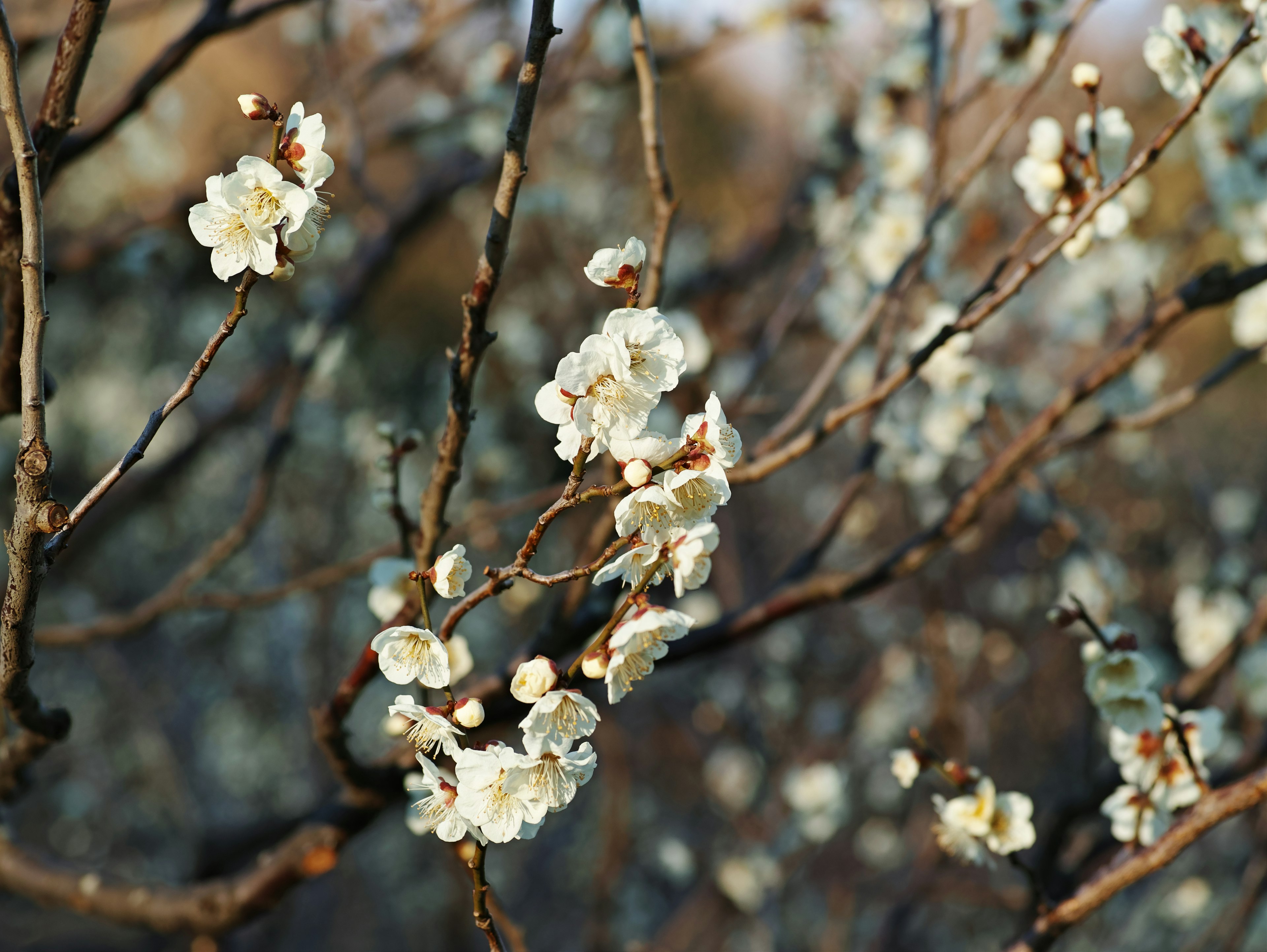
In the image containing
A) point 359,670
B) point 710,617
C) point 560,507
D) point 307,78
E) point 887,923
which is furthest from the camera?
point 307,78

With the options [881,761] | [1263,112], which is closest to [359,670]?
[881,761]

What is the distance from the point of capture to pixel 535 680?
90 cm

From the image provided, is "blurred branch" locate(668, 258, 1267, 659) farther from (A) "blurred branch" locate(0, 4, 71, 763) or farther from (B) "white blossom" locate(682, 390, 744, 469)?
(A) "blurred branch" locate(0, 4, 71, 763)

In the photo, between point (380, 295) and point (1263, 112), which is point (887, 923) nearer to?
point (1263, 112)

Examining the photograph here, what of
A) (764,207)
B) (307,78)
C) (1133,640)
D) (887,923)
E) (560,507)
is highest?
(307,78)

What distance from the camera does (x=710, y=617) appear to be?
3467 millimetres

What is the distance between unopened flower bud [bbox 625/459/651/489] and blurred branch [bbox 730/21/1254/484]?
1.63 ft

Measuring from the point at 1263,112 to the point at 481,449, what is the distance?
5485mm

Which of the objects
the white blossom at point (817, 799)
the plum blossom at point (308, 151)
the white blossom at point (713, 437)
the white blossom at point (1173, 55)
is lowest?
the white blossom at point (817, 799)

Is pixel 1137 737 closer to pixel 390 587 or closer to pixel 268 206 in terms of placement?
pixel 390 587

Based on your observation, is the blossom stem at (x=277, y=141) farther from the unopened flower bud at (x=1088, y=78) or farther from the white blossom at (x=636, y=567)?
the unopened flower bud at (x=1088, y=78)

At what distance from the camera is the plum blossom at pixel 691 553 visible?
878mm

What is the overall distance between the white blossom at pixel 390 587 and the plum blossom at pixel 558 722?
1.67 ft

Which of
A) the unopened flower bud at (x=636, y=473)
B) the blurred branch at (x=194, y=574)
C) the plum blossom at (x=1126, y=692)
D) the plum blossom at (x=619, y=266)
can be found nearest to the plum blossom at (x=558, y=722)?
the unopened flower bud at (x=636, y=473)
